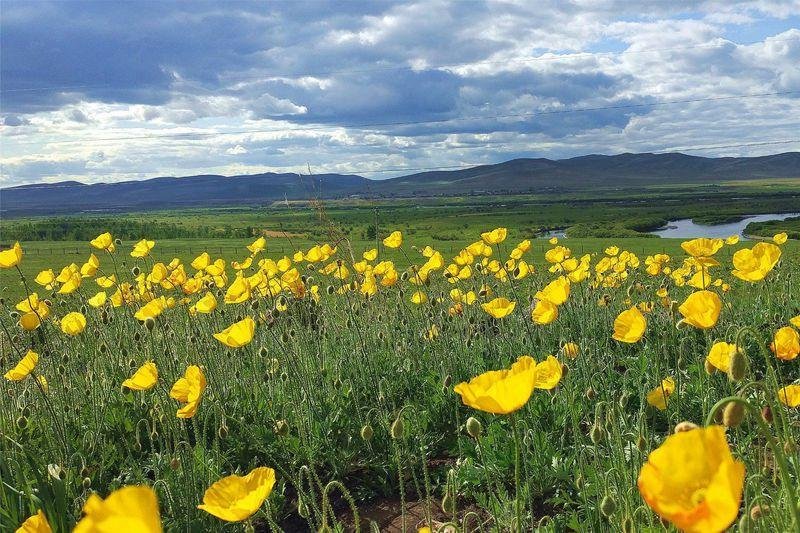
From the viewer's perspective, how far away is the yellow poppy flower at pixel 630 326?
331 centimetres

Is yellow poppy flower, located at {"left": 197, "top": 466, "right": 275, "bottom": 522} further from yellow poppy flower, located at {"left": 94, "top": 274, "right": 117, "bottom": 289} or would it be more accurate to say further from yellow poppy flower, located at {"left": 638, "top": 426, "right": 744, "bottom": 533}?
yellow poppy flower, located at {"left": 94, "top": 274, "right": 117, "bottom": 289}

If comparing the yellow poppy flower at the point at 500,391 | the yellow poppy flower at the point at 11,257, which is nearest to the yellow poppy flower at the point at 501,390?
the yellow poppy flower at the point at 500,391

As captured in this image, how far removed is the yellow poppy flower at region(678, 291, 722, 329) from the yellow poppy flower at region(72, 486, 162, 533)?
239 cm

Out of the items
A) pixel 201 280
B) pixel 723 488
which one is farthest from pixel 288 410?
pixel 723 488

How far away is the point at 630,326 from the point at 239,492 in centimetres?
215

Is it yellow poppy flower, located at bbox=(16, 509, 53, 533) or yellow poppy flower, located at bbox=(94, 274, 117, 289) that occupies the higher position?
yellow poppy flower, located at bbox=(94, 274, 117, 289)

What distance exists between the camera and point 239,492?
2064 millimetres

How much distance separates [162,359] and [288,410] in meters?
1.23

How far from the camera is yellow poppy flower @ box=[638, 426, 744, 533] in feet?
3.95

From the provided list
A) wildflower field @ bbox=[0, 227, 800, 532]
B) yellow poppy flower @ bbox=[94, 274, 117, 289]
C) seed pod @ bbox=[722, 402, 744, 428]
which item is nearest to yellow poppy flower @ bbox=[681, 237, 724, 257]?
wildflower field @ bbox=[0, 227, 800, 532]

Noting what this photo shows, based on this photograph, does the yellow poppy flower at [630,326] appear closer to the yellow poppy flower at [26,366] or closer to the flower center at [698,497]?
the flower center at [698,497]

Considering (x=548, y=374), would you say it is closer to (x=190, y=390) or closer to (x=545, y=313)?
(x=545, y=313)

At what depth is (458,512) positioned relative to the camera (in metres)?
3.72

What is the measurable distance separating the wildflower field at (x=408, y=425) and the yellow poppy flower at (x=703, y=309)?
0.01m
